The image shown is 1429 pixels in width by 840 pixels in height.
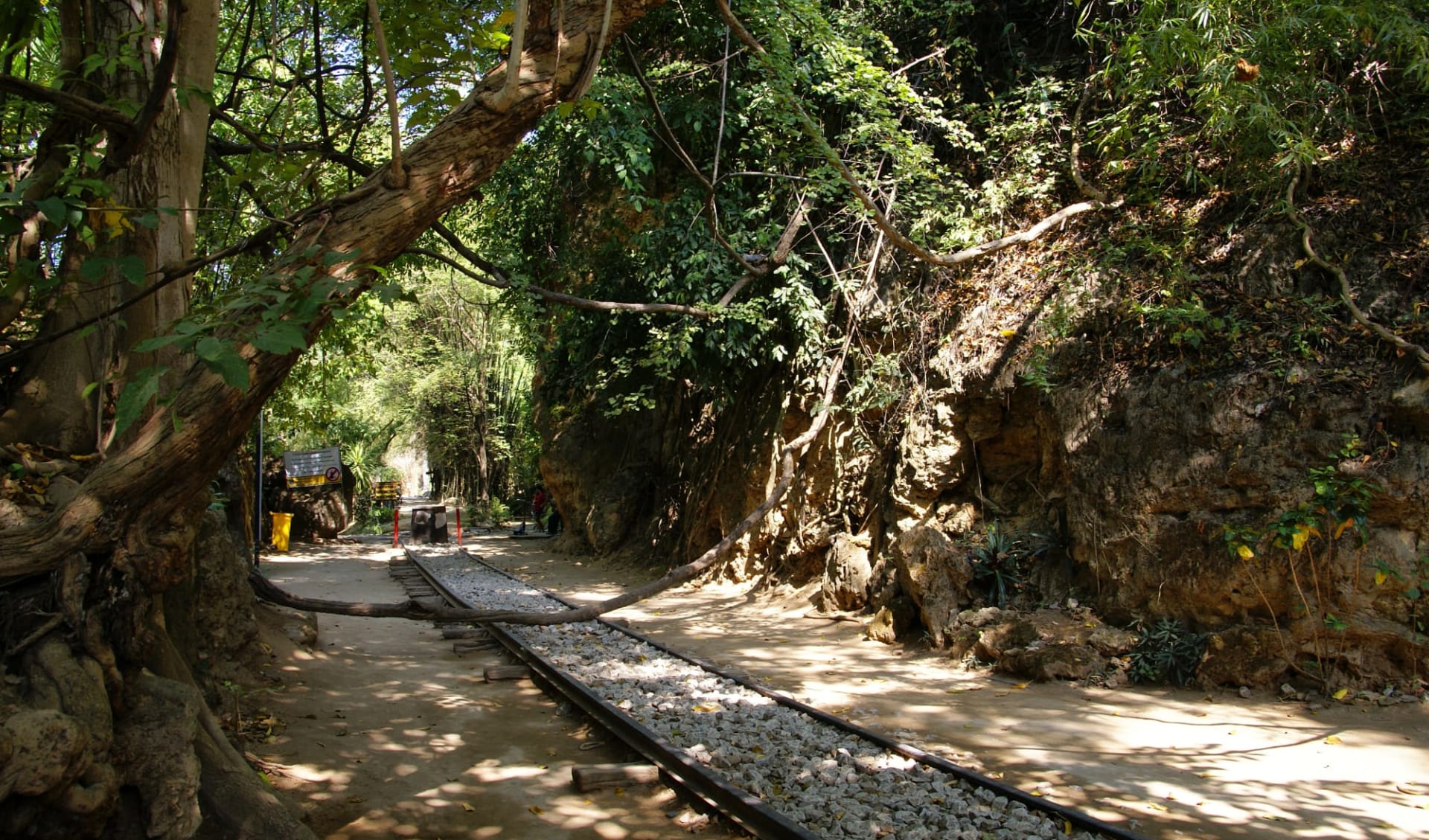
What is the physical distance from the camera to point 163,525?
12.4 ft

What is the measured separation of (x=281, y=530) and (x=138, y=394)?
20762 millimetres

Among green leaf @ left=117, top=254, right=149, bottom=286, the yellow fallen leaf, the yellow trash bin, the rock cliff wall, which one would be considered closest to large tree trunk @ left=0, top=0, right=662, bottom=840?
green leaf @ left=117, top=254, right=149, bottom=286

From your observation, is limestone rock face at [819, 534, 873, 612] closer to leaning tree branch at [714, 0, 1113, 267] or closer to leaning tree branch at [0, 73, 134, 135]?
leaning tree branch at [714, 0, 1113, 267]

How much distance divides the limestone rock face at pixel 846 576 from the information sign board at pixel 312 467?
17.0m

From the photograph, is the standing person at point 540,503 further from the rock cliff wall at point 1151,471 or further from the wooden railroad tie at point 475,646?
the wooden railroad tie at point 475,646

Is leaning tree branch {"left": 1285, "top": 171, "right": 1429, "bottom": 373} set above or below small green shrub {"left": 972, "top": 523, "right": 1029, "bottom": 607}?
above

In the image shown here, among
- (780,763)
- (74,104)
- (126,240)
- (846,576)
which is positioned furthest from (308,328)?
(846,576)

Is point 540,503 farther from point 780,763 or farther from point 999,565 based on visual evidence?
point 780,763

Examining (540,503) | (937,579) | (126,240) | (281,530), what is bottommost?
(281,530)

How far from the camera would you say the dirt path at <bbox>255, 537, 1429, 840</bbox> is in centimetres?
458

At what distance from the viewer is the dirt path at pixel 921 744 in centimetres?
458

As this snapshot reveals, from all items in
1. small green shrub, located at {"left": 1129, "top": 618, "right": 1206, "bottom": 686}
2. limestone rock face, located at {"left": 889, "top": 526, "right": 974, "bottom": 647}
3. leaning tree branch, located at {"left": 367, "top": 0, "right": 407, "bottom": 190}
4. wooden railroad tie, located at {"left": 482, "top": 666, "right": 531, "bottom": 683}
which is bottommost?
wooden railroad tie, located at {"left": 482, "top": 666, "right": 531, "bottom": 683}

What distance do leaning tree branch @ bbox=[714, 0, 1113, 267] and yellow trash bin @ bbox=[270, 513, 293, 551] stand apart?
16.9m

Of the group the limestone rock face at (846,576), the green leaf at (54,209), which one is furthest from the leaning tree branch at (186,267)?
the limestone rock face at (846,576)
